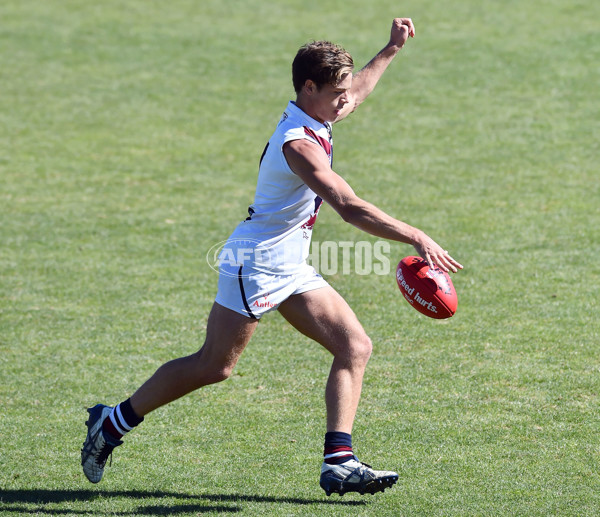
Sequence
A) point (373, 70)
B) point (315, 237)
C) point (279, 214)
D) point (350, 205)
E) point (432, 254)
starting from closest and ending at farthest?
point (432, 254) < point (350, 205) < point (279, 214) < point (373, 70) < point (315, 237)

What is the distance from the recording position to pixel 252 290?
479cm

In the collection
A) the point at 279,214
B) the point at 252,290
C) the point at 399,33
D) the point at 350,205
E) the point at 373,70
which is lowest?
the point at 252,290

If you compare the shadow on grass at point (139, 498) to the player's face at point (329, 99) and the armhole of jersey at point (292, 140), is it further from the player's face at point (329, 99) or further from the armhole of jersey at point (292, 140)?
the player's face at point (329, 99)

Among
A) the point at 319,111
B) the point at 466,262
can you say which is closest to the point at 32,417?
the point at 319,111

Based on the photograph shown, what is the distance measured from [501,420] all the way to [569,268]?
3.58 m

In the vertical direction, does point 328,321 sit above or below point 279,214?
below

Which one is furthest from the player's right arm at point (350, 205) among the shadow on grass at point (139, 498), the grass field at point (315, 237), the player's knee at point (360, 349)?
the shadow on grass at point (139, 498)

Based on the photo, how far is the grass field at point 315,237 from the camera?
5199 mm

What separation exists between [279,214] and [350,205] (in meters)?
0.54

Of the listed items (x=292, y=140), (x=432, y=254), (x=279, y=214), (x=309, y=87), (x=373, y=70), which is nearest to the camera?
(x=432, y=254)

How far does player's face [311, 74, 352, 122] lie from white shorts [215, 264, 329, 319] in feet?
2.82

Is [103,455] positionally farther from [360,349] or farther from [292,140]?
[292,140]

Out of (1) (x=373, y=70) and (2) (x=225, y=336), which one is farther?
(1) (x=373, y=70)

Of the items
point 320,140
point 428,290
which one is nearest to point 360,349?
point 428,290
